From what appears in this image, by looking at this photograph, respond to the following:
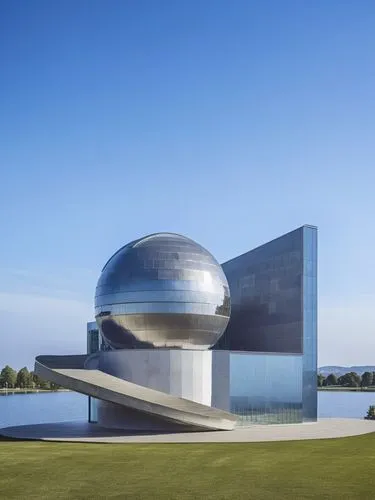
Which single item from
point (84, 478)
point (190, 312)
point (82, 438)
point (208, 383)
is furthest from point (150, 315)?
point (84, 478)

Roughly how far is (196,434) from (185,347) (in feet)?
22.5

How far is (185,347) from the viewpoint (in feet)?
136

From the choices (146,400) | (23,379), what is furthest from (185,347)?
(23,379)

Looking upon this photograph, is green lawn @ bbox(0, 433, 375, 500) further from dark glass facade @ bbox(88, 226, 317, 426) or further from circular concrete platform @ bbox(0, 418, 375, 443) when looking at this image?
dark glass facade @ bbox(88, 226, 317, 426)

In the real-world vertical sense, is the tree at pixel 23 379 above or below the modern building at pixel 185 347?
below

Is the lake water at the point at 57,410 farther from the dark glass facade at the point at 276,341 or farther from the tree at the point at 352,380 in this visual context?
the tree at the point at 352,380

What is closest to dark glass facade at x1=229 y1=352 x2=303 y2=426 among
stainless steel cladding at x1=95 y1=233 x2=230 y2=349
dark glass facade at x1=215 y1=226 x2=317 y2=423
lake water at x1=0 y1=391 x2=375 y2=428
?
dark glass facade at x1=215 y1=226 x2=317 y2=423

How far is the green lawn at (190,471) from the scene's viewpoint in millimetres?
19188

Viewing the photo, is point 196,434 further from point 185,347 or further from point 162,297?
point 162,297

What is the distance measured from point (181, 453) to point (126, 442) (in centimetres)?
569

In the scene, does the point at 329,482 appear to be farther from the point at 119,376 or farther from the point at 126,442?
the point at 119,376

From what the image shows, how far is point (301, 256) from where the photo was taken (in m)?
44.9

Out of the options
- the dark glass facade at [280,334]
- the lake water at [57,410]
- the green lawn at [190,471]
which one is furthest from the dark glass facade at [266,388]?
the lake water at [57,410]

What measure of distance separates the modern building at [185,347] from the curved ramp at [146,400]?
0.14m
